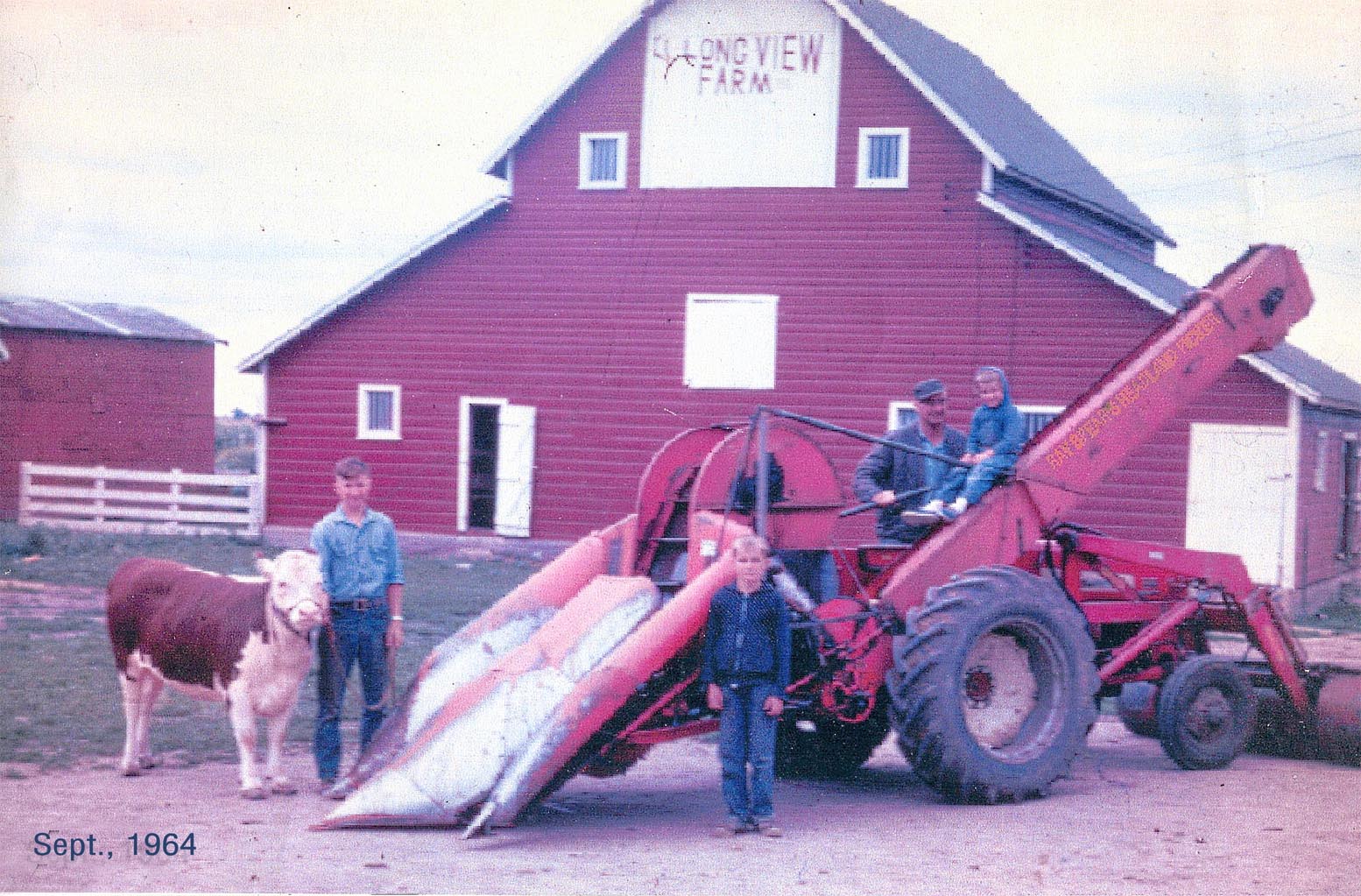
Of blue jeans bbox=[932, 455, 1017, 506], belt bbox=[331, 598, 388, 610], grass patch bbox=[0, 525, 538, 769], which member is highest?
blue jeans bbox=[932, 455, 1017, 506]

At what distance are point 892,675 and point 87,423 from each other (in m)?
21.7

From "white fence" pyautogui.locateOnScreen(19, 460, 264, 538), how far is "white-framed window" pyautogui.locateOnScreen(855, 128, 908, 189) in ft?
37.1

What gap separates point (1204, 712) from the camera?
899 centimetres

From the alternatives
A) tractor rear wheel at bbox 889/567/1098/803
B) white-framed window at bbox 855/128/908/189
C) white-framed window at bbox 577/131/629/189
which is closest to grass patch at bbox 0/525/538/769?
tractor rear wheel at bbox 889/567/1098/803

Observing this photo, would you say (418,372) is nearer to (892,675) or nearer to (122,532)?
(122,532)

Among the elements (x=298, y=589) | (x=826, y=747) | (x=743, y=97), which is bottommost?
(x=826, y=747)

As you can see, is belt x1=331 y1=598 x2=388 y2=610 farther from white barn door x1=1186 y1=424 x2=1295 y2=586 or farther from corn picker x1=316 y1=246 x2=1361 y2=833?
white barn door x1=1186 y1=424 x2=1295 y2=586

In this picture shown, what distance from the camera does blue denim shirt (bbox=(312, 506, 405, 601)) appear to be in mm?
7945

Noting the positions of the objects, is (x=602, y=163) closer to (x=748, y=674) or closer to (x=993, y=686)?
(x=993, y=686)

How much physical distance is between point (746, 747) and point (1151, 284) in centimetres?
1502

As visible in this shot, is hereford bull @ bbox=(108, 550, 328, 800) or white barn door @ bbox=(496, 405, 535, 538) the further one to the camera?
white barn door @ bbox=(496, 405, 535, 538)

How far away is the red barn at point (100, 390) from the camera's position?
80.5 feet

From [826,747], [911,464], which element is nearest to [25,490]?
[826,747]

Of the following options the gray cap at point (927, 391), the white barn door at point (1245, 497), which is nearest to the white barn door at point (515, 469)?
the white barn door at point (1245, 497)
